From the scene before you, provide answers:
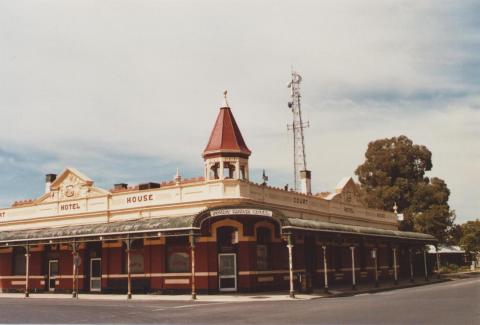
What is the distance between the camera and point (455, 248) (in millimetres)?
69312

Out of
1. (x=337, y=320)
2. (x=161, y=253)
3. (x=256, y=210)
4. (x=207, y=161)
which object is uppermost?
(x=207, y=161)

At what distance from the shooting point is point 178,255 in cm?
3111

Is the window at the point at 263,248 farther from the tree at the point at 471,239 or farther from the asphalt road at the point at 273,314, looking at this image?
the tree at the point at 471,239

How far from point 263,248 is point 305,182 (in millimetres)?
12595

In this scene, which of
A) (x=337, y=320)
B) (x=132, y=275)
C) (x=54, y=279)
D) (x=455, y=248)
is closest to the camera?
(x=337, y=320)

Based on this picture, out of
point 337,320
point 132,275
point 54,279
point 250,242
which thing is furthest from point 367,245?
point 337,320

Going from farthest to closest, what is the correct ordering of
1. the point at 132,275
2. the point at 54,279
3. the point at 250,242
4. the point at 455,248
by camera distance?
the point at 455,248, the point at 54,279, the point at 132,275, the point at 250,242

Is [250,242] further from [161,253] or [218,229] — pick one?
[161,253]

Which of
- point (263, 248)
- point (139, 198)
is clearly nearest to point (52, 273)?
point (139, 198)

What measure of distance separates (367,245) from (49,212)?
77.3ft

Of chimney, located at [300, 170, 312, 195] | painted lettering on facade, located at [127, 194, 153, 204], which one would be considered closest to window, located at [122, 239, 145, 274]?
painted lettering on facade, located at [127, 194, 153, 204]

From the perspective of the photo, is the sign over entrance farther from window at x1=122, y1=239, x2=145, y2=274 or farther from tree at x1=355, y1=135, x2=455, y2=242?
tree at x1=355, y1=135, x2=455, y2=242

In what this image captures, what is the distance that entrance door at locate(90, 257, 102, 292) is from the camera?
34531mm

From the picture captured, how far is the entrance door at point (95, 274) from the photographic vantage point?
113ft
